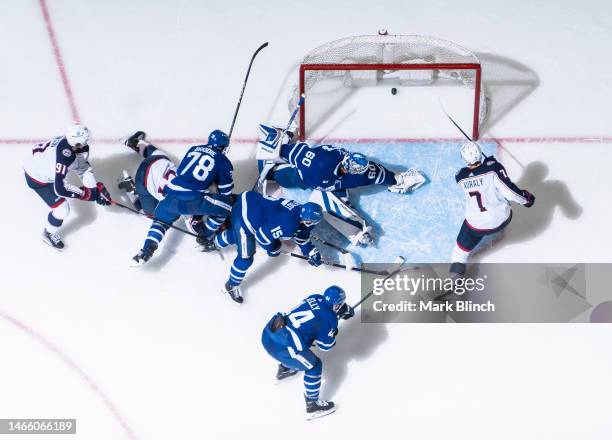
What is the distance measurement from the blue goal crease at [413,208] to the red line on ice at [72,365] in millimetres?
1358

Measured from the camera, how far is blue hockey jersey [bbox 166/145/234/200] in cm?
618

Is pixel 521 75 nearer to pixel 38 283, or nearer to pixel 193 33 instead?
pixel 193 33

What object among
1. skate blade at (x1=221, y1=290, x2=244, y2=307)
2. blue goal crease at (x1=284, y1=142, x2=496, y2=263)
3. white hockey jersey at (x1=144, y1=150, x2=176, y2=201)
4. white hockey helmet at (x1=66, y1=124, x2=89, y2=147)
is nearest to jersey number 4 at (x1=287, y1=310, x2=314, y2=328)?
skate blade at (x1=221, y1=290, x2=244, y2=307)

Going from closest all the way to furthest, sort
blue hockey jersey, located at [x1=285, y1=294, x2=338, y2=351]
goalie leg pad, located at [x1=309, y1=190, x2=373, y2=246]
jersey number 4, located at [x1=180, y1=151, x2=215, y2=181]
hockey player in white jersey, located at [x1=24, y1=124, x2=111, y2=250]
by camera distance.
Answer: blue hockey jersey, located at [x1=285, y1=294, x2=338, y2=351], jersey number 4, located at [x1=180, y1=151, x2=215, y2=181], hockey player in white jersey, located at [x1=24, y1=124, x2=111, y2=250], goalie leg pad, located at [x1=309, y1=190, x2=373, y2=246]

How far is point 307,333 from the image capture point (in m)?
5.78

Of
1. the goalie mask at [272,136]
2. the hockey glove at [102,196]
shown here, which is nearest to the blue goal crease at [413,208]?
the goalie mask at [272,136]

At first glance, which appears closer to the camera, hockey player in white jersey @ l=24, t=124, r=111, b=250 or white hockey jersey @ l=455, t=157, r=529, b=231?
white hockey jersey @ l=455, t=157, r=529, b=231

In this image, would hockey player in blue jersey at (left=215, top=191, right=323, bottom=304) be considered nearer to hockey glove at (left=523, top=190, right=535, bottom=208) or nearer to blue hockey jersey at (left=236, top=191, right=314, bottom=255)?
blue hockey jersey at (left=236, top=191, right=314, bottom=255)

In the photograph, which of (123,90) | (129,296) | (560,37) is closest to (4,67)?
(123,90)

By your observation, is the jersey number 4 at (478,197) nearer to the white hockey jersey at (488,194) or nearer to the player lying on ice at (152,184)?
the white hockey jersey at (488,194)

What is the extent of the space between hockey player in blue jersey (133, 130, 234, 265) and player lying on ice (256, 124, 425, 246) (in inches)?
12.2

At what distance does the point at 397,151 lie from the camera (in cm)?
675

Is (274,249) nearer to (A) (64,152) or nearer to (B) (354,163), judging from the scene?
(B) (354,163)

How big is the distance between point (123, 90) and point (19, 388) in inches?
75.7
